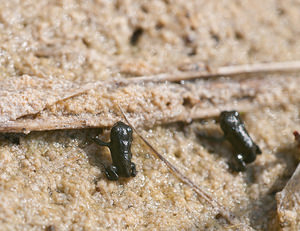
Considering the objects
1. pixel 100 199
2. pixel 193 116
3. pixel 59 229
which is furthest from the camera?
pixel 193 116

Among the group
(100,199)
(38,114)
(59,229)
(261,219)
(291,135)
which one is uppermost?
(38,114)

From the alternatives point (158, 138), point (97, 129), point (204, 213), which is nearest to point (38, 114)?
point (97, 129)

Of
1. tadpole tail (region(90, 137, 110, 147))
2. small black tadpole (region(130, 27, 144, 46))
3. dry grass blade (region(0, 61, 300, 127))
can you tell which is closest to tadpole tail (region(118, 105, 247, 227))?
tadpole tail (region(90, 137, 110, 147))

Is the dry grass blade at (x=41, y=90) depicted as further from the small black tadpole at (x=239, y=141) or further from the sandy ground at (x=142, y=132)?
the small black tadpole at (x=239, y=141)

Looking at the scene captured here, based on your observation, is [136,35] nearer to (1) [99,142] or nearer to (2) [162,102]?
(2) [162,102]

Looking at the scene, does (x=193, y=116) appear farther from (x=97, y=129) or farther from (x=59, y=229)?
(x=59, y=229)

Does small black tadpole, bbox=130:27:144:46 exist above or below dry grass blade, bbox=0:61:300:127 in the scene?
above

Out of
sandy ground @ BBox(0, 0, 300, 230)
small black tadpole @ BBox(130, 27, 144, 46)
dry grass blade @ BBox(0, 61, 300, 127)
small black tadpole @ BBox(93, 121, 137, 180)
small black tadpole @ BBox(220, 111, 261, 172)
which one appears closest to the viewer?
sandy ground @ BBox(0, 0, 300, 230)

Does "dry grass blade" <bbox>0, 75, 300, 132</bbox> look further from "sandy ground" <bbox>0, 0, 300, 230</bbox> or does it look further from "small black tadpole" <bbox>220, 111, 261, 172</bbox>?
"small black tadpole" <bbox>220, 111, 261, 172</bbox>
